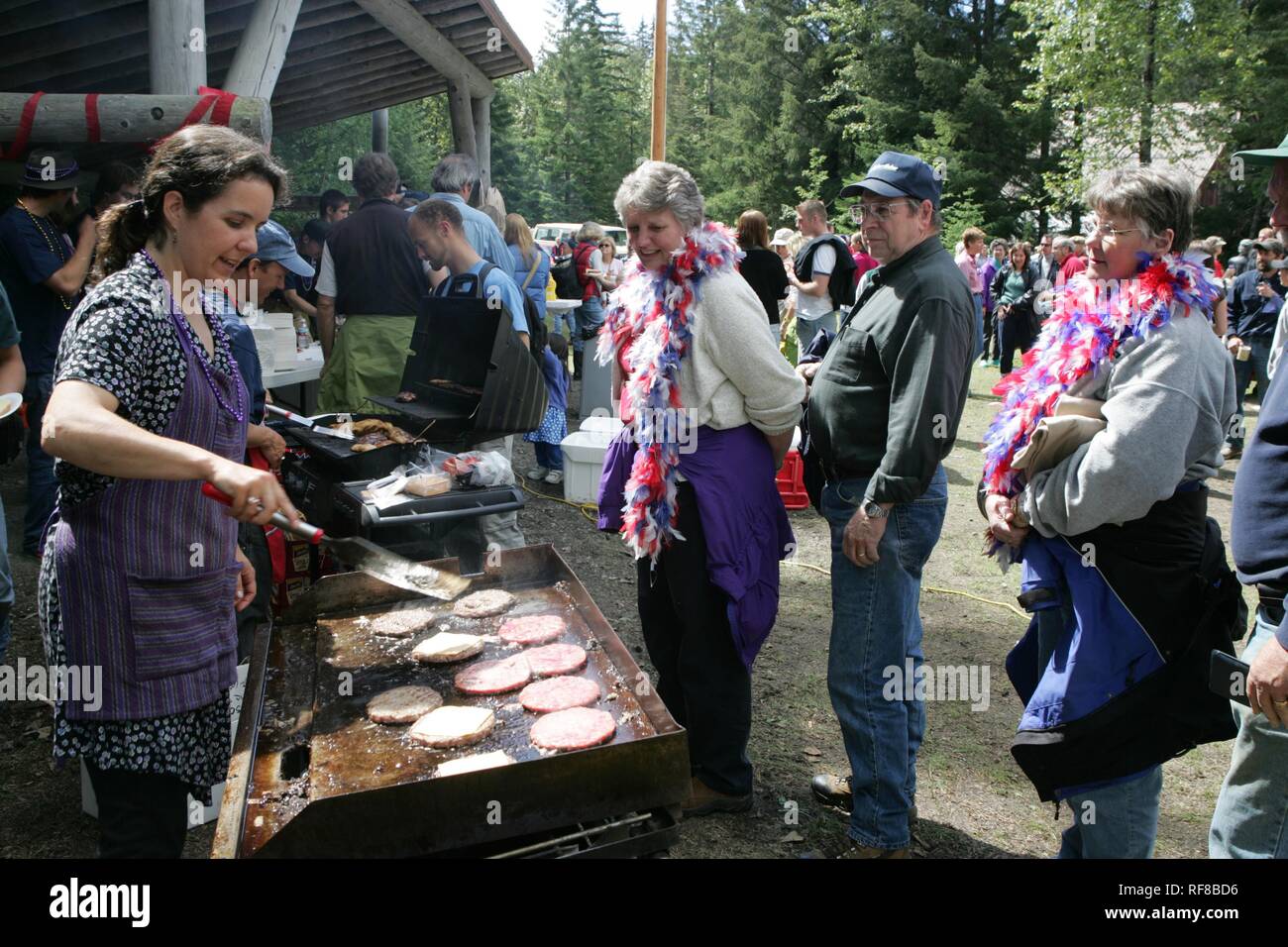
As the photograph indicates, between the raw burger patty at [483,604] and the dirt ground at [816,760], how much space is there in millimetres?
1146

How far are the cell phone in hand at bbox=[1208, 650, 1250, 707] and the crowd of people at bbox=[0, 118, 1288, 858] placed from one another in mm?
67

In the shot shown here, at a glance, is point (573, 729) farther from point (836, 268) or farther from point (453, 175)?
point (836, 268)

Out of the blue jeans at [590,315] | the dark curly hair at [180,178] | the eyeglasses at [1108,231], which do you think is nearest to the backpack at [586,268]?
the blue jeans at [590,315]

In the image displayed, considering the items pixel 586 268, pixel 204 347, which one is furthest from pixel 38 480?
pixel 586 268

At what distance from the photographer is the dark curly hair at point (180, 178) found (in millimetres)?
2016

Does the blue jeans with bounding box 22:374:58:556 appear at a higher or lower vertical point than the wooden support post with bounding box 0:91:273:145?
lower

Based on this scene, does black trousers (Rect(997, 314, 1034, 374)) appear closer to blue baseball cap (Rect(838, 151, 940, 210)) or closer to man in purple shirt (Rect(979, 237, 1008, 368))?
man in purple shirt (Rect(979, 237, 1008, 368))

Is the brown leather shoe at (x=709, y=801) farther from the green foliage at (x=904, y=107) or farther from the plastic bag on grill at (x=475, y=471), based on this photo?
the green foliage at (x=904, y=107)

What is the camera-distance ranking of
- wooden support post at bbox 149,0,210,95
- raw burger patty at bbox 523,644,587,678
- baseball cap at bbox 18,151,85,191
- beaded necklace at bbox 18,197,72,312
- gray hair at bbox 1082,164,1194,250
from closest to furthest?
gray hair at bbox 1082,164,1194,250 → raw burger patty at bbox 523,644,587,678 → wooden support post at bbox 149,0,210,95 → baseball cap at bbox 18,151,85,191 → beaded necklace at bbox 18,197,72,312

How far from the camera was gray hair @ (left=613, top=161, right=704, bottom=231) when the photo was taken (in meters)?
3.19

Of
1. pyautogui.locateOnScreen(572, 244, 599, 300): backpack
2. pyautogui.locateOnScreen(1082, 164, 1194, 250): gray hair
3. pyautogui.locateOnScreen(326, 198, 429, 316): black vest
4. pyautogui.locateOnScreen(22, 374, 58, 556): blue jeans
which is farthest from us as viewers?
pyautogui.locateOnScreen(572, 244, 599, 300): backpack

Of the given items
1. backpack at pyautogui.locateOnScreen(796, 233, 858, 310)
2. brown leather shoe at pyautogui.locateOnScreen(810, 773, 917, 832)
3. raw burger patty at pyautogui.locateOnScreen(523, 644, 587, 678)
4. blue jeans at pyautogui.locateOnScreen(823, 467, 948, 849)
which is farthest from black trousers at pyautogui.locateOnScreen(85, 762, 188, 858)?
backpack at pyautogui.locateOnScreen(796, 233, 858, 310)
